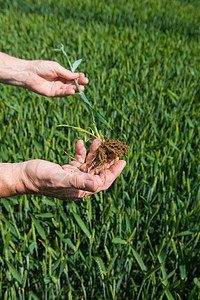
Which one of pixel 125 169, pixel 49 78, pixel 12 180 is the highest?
pixel 49 78

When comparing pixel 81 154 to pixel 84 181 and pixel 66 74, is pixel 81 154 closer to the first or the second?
pixel 84 181

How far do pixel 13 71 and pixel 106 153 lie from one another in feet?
2.09

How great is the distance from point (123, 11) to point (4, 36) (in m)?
2.21

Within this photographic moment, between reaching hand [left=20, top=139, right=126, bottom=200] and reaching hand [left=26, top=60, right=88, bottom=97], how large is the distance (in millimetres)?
466

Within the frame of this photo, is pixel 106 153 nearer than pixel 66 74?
Yes

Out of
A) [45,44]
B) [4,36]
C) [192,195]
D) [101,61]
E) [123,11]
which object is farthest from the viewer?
[123,11]

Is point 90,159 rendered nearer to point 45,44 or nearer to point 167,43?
point 45,44

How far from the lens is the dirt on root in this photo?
1.13m

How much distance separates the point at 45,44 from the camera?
3.27 metres

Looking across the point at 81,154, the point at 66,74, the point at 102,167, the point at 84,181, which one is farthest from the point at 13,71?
the point at 84,181

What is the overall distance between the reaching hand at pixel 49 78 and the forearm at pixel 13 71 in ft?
0.08

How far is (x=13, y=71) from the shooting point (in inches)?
56.9

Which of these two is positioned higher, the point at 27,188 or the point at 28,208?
the point at 27,188

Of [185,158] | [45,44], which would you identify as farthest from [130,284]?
[45,44]
